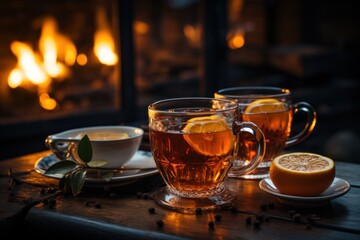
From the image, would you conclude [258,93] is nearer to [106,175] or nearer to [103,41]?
[106,175]

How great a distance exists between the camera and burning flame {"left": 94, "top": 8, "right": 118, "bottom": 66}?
353 cm

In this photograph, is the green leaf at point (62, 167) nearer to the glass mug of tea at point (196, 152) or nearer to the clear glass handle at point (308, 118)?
the glass mug of tea at point (196, 152)

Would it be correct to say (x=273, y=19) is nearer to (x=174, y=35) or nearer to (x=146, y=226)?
(x=174, y=35)

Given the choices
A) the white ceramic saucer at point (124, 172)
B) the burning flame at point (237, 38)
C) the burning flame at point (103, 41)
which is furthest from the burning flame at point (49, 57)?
the white ceramic saucer at point (124, 172)

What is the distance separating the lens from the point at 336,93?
423 centimetres

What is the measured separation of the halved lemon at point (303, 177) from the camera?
3.55 ft

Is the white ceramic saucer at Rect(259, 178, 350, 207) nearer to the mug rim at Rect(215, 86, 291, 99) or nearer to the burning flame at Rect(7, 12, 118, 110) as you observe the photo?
the mug rim at Rect(215, 86, 291, 99)

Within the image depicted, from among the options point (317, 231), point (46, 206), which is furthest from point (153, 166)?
point (317, 231)

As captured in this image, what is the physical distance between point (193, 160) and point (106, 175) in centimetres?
23

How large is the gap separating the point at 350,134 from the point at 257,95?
282 cm

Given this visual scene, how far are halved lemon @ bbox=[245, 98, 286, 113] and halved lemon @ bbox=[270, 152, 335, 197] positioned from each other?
20 centimetres

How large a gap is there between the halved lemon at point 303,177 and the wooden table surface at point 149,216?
0.04 metres

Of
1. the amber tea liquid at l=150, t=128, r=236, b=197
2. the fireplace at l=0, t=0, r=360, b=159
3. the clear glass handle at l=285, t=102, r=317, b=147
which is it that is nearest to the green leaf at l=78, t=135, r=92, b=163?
the amber tea liquid at l=150, t=128, r=236, b=197

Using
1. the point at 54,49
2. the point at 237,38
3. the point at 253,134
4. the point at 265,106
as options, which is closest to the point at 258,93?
the point at 265,106
